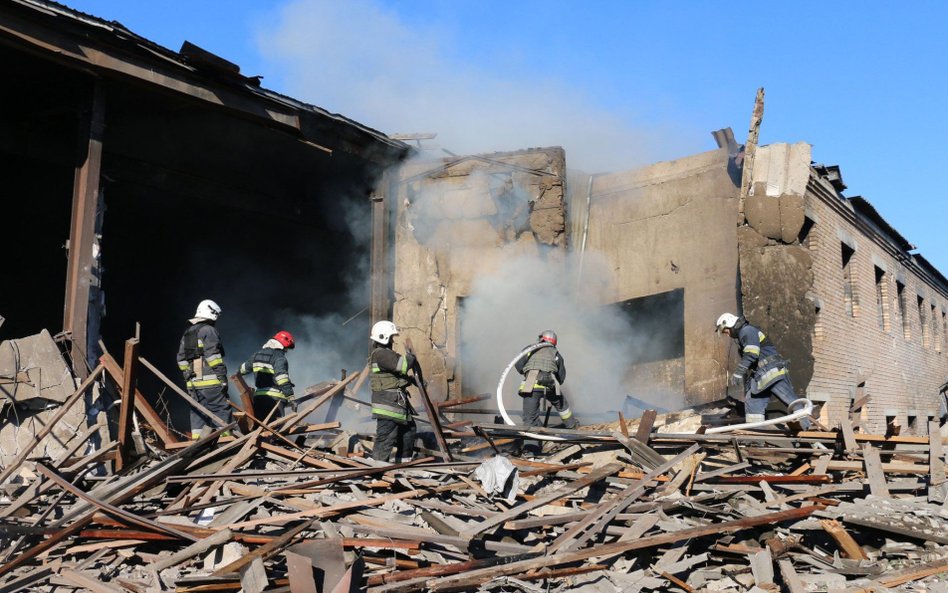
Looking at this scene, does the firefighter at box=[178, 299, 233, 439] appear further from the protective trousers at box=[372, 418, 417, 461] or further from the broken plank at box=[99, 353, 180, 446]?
the protective trousers at box=[372, 418, 417, 461]

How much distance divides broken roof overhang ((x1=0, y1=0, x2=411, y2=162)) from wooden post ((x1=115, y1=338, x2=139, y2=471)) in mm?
3637

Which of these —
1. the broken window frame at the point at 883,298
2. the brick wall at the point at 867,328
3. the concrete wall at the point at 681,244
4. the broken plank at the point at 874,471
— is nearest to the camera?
the broken plank at the point at 874,471

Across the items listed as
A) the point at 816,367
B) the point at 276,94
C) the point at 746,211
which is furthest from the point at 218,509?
the point at 816,367

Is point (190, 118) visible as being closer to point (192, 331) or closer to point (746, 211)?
point (192, 331)

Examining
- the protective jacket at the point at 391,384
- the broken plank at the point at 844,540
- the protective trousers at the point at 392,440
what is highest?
the protective jacket at the point at 391,384

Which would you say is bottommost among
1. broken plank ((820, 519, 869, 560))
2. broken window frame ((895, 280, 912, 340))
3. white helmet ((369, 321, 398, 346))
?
broken plank ((820, 519, 869, 560))

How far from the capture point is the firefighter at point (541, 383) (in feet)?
32.8

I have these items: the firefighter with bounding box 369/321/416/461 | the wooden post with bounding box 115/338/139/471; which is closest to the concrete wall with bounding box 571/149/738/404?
the firefighter with bounding box 369/321/416/461

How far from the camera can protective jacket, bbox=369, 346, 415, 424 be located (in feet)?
26.3

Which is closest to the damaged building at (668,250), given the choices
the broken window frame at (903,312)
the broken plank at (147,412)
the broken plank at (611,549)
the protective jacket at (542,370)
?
the protective jacket at (542,370)

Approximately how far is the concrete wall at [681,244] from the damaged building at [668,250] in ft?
0.06

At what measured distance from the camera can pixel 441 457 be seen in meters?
7.80

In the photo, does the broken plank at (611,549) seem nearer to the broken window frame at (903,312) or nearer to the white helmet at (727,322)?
the white helmet at (727,322)

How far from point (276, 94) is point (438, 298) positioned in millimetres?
4117
